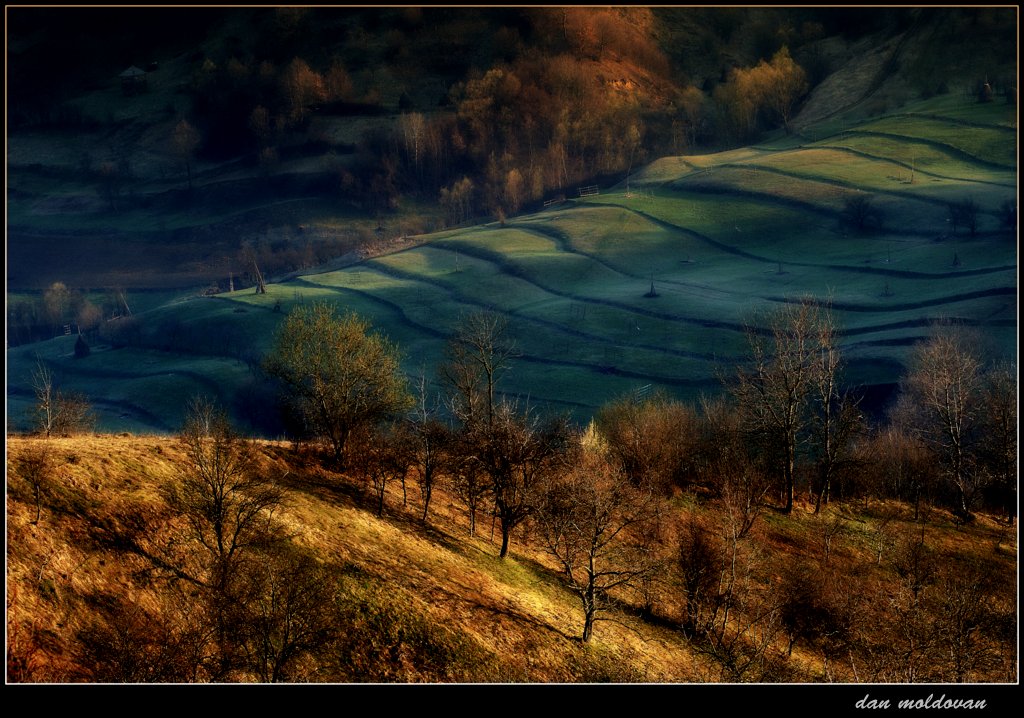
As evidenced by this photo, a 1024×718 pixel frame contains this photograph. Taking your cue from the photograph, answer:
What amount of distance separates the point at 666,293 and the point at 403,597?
121246mm

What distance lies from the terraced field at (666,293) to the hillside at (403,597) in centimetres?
6387

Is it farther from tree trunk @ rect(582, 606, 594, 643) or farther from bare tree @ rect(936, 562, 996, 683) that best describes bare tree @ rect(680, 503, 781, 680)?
bare tree @ rect(936, 562, 996, 683)

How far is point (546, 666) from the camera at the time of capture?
4372 centimetres

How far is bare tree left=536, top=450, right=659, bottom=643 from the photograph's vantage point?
4781 cm

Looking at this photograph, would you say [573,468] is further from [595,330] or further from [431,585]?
[595,330]

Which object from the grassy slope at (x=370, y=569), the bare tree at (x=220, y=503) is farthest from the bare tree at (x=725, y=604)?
the bare tree at (x=220, y=503)

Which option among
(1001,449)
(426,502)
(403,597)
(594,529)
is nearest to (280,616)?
(403,597)

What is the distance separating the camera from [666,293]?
160125mm

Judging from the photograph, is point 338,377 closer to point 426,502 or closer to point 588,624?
point 426,502

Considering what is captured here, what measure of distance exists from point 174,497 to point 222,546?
4325 millimetres

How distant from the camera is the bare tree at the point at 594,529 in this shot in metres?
47.8

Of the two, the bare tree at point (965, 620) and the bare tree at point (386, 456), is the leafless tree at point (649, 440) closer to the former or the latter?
the bare tree at point (386, 456)

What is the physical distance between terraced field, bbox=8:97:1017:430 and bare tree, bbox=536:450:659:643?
61760 millimetres
